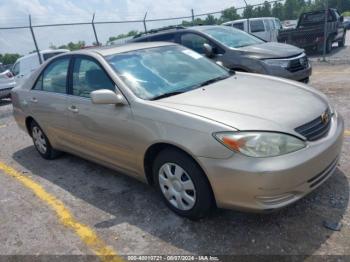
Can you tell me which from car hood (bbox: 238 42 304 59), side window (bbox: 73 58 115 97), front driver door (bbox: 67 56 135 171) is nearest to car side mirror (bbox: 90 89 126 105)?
front driver door (bbox: 67 56 135 171)

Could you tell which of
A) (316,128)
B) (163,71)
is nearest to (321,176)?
(316,128)

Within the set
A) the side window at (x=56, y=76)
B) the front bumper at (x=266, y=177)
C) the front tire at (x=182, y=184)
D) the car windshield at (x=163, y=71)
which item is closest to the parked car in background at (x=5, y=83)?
the side window at (x=56, y=76)

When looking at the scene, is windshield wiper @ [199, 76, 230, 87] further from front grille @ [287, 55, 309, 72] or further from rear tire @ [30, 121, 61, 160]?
front grille @ [287, 55, 309, 72]

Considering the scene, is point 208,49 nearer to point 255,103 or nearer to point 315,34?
point 255,103

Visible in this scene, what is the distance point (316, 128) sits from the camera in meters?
3.12

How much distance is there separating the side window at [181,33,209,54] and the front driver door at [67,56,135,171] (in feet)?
13.7

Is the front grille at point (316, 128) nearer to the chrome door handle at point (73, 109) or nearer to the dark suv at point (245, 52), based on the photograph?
the chrome door handle at point (73, 109)

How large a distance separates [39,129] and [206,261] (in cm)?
356

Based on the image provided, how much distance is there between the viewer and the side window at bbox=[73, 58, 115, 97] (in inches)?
156

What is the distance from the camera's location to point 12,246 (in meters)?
3.49

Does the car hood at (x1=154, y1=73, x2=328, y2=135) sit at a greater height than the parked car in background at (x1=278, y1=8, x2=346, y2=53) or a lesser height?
greater

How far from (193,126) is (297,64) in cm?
509

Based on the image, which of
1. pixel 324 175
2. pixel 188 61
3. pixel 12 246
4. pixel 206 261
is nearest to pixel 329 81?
pixel 188 61

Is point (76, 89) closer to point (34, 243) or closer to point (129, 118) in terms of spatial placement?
point (129, 118)
